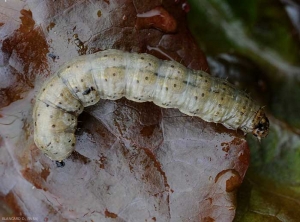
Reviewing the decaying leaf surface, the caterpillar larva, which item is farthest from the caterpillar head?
the caterpillar larva

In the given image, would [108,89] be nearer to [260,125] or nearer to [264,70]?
[260,125]

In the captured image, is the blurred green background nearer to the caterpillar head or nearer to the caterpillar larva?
the caterpillar head

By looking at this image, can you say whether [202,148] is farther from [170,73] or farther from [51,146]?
[51,146]

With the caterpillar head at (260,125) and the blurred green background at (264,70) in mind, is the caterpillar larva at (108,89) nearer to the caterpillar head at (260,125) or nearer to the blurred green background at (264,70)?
the caterpillar head at (260,125)

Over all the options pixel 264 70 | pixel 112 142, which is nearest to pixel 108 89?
pixel 112 142

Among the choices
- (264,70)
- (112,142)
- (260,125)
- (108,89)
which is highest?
(108,89)
